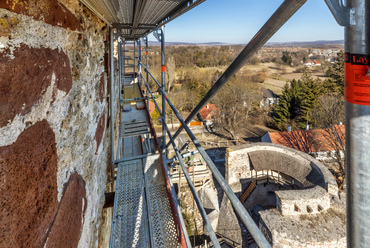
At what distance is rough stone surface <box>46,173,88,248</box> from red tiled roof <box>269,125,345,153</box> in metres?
15.6

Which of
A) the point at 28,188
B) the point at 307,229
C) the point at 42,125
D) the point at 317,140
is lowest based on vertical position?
the point at 307,229

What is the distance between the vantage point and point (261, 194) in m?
12.0

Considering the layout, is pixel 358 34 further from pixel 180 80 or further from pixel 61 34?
A: pixel 180 80

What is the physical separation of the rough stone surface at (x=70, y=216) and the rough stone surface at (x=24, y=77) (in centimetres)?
37

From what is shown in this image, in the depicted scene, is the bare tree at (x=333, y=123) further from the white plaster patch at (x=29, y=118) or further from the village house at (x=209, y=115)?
the white plaster patch at (x=29, y=118)

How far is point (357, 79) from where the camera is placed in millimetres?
468

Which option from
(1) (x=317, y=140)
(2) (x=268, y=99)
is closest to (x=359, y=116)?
(1) (x=317, y=140)

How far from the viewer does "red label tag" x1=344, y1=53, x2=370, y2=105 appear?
45cm

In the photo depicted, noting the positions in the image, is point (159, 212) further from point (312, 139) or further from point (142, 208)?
point (312, 139)

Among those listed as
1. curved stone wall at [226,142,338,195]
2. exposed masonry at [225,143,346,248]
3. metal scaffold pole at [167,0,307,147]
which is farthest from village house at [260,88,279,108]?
metal scaffold pole at [167,0,307,147]

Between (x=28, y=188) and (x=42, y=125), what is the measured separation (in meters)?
0.18

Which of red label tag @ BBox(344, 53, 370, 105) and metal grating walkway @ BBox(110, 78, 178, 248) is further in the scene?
metal grating walkway @ BBox(110, 78, 178, 248)

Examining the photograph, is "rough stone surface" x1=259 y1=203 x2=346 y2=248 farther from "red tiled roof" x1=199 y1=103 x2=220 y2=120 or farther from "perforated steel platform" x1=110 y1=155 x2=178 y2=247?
"red tiled roof" x1=199 y1=103 x2=220 y2=120

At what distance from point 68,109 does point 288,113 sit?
2400 centimetres
